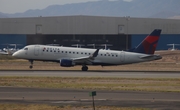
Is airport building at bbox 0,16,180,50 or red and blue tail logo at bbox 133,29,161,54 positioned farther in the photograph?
airport building at bbox 0,16,180,50

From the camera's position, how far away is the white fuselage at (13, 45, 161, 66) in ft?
182

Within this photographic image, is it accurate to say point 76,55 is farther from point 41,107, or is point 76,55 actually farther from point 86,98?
point 41,107

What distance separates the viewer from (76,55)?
184 feet

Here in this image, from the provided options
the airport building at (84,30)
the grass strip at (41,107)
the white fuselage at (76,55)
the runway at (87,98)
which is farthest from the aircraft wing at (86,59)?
the airport building at (84,30)

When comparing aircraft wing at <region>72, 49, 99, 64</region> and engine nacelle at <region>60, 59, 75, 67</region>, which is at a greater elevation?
aircraft wing at <region>72, 49, 99, 64</region>

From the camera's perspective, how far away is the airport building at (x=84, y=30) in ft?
358

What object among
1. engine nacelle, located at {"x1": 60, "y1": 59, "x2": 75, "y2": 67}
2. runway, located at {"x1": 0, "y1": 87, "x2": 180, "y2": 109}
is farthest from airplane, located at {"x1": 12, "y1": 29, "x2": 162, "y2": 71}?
runway, located at {"x1": 0, "y1": 87, "x2": 180, "y2": 109}

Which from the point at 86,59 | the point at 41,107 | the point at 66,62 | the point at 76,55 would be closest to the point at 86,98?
the point at 41,107

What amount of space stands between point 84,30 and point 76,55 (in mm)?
53723

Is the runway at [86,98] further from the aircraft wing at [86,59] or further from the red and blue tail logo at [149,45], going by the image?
the red and blue tail logo at [149,45]

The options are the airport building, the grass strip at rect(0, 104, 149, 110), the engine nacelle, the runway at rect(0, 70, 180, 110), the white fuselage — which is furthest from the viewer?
the airport building

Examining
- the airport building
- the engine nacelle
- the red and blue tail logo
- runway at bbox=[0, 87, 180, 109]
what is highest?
the airport building

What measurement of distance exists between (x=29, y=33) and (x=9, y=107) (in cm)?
8730

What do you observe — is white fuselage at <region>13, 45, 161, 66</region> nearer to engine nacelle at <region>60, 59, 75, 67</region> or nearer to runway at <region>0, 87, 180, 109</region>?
engine nacelle at <region>60, 59, 75, 67</region>
